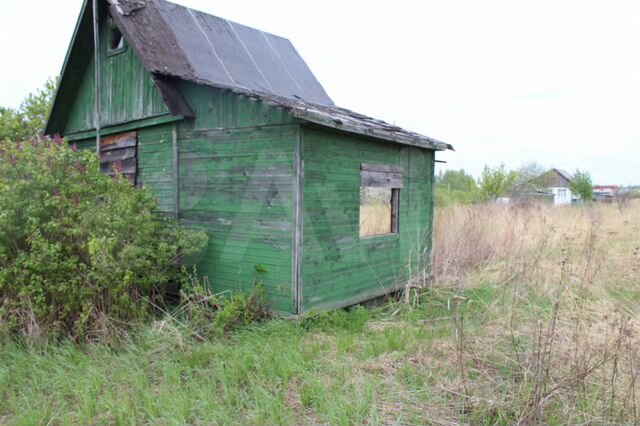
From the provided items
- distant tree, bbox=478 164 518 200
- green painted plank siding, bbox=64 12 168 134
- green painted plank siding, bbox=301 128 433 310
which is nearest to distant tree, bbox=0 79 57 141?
green painted plank siding, bbox=64 12 168 134

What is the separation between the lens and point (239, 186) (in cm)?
639

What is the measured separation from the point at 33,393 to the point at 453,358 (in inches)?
158

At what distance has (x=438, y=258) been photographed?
9688 mm

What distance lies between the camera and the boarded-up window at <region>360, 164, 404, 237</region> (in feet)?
23.7

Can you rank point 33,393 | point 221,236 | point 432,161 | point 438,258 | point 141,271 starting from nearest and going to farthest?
1. point 33,393
2. point 141,271
3. point 221,236
4. point 432,161
5. point 438,258

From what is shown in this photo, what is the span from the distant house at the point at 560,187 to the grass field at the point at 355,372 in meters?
30.0

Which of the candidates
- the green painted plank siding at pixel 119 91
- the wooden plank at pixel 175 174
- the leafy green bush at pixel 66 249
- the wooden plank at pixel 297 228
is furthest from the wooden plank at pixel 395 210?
the green painted plank siding at pixel 119 91

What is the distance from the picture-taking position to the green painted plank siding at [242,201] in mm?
5977

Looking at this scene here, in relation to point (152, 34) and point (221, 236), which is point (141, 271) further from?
point (152, 34)

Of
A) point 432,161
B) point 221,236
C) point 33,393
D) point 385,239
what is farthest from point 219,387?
point 432,161

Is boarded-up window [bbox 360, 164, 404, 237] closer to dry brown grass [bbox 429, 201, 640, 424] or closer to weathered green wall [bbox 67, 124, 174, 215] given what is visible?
dry brown grass [bbox 429, 201, 640, 424]

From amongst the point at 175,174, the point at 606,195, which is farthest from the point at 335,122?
the point at 606,195

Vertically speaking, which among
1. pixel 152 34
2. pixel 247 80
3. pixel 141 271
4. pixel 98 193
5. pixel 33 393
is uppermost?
pixel 152 34

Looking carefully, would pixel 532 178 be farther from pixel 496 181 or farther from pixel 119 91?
pixel 119 91
